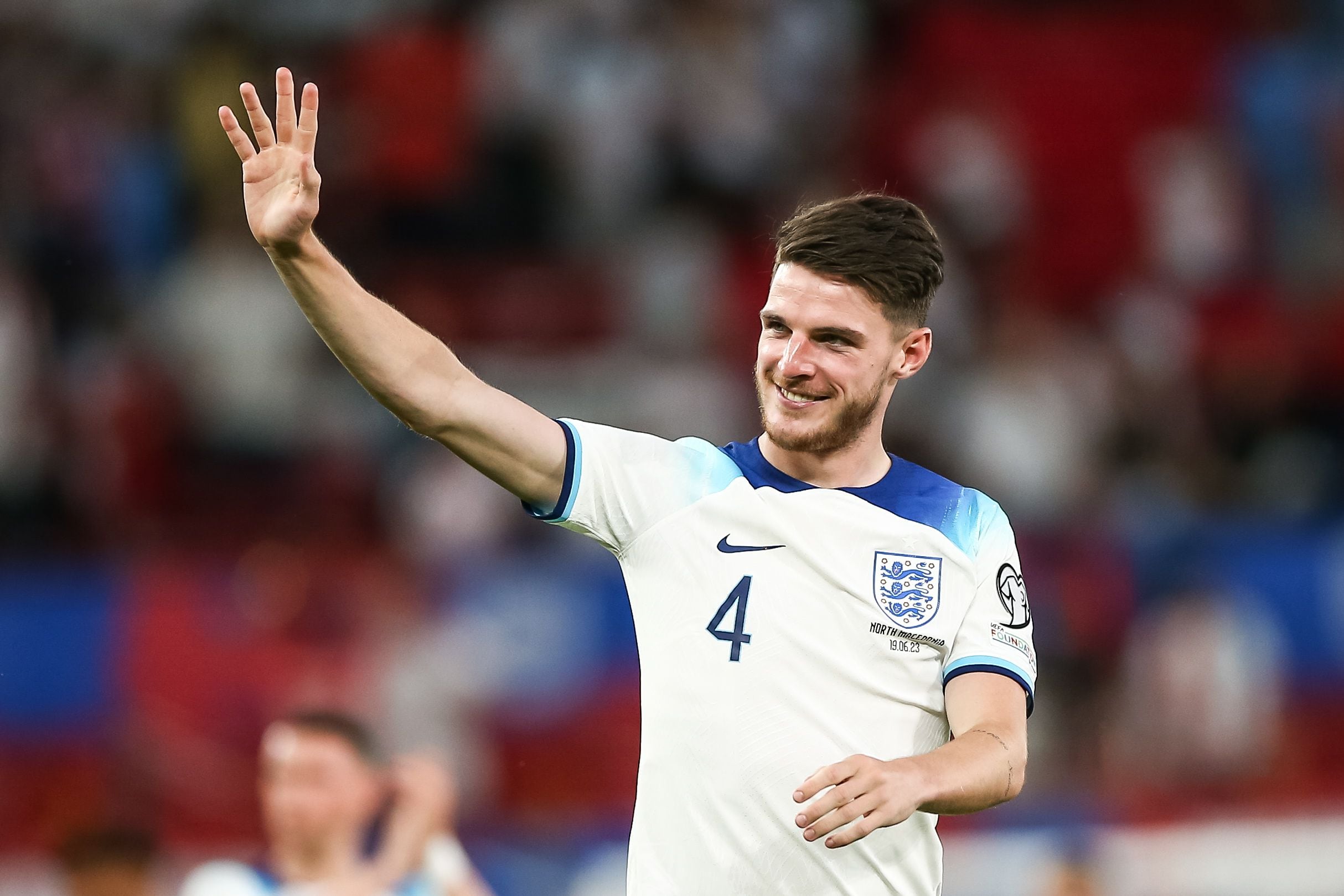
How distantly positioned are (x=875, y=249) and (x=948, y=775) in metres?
1.18

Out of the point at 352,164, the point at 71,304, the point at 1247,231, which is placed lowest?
the point at 71,304

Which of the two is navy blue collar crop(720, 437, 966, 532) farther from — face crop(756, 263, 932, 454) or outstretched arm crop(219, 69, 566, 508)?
outstretched arm crop(219, 69, 566, 508)

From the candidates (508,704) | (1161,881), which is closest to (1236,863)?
(1161,881)

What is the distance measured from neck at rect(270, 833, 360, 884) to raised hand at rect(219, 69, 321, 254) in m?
2.88

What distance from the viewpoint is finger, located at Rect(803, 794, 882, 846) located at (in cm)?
344

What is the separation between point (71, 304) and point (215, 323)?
2.80 ft

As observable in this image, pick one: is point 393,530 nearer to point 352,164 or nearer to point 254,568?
point 254,568

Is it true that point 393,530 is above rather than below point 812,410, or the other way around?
above

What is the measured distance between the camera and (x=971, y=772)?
148 inches

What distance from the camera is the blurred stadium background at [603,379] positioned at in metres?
9.54

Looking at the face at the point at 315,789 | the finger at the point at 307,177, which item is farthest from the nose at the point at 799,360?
the face at the point at 315,789

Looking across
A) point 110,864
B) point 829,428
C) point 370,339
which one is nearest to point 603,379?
point 110,864

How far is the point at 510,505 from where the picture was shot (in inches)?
421

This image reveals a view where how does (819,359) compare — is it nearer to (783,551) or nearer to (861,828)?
(783,551)
